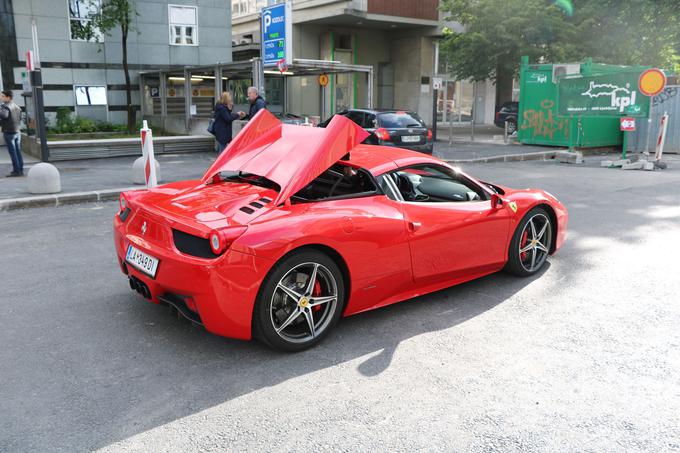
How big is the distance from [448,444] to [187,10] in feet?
79.1

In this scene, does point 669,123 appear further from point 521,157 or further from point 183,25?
point 183,25

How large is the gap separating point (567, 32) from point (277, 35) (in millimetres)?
14488

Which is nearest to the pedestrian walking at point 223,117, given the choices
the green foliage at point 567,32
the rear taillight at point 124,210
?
the rear taillight at point 124,210

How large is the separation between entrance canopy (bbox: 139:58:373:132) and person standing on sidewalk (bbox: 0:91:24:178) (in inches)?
261

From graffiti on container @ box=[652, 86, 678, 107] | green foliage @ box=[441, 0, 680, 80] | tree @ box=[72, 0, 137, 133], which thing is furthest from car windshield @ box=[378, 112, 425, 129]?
green foliage @ box=[441, 0, 680, 80]

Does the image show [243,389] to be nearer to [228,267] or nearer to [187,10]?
[228,267]

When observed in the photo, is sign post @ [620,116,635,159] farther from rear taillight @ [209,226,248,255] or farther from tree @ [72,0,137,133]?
tree @ [72,0,137,133]

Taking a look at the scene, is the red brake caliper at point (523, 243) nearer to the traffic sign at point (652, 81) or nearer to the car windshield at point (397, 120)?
the car windshield at point (397, 120)

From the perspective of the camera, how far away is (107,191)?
10211mm

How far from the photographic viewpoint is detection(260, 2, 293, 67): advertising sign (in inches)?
598

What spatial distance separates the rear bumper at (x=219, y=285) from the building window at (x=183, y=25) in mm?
22256

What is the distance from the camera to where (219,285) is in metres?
3.62

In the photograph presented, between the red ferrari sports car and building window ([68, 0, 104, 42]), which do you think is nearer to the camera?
the red ferrari sports car

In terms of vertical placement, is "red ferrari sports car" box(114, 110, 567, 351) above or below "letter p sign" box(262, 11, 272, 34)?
below
